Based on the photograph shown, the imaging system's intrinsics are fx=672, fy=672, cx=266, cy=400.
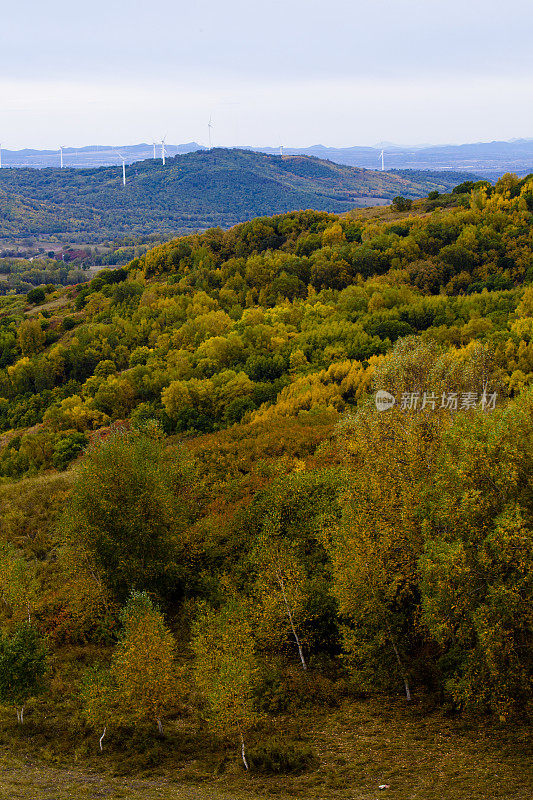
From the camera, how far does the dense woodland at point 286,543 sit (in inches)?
634

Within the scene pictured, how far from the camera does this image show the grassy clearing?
46.7 ft

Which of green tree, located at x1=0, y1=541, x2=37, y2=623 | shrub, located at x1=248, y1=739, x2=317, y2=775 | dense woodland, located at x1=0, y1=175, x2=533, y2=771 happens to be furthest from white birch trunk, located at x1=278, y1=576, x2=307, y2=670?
green tree, located at x1=0, y1=541, x2=37, y2=623

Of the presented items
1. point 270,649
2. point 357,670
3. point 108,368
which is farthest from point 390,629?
point 108,368

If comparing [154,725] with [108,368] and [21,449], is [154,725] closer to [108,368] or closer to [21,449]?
[21,449]

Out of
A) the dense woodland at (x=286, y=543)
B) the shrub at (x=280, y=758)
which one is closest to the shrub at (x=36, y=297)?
the dense woodland at (x=286, y=543)

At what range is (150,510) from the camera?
78.5 ft

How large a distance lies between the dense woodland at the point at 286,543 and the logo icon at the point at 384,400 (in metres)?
0.29

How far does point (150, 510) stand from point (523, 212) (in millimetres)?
55309

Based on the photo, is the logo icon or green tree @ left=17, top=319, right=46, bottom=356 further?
green tree @ left=17, top=319, right=46, bottom=356

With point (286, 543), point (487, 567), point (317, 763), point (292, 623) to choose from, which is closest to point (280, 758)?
point (317, 763)

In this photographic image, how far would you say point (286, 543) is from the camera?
2253cm

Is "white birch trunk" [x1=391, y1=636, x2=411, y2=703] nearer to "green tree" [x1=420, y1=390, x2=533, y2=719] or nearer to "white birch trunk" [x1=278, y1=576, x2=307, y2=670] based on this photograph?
"green tree" [x1=420, y1=390, x2=533, y2=719]

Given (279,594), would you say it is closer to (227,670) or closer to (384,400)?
(227,670)

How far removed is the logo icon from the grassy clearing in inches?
397
